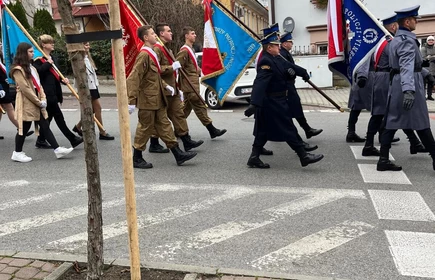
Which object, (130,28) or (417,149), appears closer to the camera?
(130,28)

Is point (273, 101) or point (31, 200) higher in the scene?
point (273, 101)

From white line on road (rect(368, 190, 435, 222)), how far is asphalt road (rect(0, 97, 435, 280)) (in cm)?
1

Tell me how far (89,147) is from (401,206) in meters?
3.29

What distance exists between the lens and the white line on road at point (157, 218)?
4.07 m

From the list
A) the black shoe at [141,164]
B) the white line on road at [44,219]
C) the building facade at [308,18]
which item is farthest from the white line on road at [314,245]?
the building facade at [308,18]

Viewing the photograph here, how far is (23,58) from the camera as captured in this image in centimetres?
694

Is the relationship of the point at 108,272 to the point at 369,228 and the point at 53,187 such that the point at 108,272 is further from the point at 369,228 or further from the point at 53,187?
the point at 53,187

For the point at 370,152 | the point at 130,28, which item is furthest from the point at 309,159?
the point at 130,28

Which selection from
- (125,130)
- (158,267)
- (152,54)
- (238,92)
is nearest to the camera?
(125,130)

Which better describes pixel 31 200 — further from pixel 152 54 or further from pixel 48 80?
pixel 48 80

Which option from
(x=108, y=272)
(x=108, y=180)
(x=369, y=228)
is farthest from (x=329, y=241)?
(x=108, y=180)

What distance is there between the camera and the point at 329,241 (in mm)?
→ 3955

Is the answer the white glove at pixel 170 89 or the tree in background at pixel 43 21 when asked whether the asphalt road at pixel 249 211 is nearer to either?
the white glove at pixel 170 89

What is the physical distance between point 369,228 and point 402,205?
81cm
